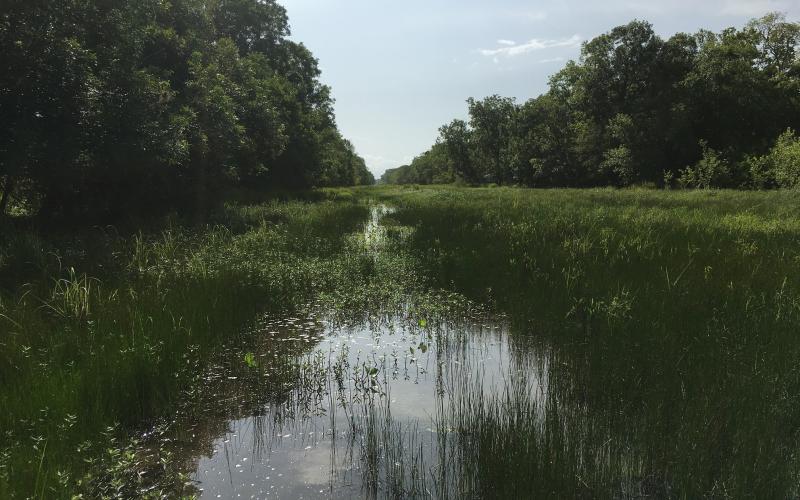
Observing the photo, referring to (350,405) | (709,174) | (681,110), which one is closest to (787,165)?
(709,174)

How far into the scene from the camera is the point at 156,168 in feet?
53.4

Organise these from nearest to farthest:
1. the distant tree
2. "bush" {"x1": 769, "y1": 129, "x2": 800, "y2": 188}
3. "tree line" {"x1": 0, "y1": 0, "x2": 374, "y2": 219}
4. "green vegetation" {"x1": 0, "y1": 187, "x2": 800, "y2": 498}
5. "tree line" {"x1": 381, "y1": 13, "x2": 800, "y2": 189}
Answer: "green vegetation" {"x1": 0, "y1": 187, "x2": 800, "y2": 498} < "tree line" {"x1": 0, "y1": 0, "x2": 374, "y2": 219} < "bush" {"x1": 769, "y1": 129, "x2": 800, "y2": 188} < "tree line" {"x1": 381, "y1": 13, "x2": 800, "y2": 189} < the distant tree

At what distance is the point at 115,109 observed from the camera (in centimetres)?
1209

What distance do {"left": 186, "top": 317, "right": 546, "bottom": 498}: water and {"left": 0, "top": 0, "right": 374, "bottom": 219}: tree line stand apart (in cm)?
883

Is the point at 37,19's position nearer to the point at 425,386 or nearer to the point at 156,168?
the point at 156,168

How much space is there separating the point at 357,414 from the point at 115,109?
12057 millimetres

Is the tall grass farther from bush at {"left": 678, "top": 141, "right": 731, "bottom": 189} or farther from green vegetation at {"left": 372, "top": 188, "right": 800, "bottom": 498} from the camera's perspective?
bush at {"left": 678, "top": 141, "right": 731, "bottom": 189}

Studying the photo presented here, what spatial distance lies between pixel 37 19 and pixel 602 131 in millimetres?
50431

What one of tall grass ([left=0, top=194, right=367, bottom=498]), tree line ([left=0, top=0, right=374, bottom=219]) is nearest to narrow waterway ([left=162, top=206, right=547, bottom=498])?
tall grass ([left=0, top=194, right=367, bottom=498])

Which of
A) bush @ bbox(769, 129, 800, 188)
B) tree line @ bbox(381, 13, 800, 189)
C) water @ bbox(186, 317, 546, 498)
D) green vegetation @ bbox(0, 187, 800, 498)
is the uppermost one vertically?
tree line @ bbox(381, 13, 800, 189)

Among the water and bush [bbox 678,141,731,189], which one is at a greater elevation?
bush [bbox 678,141,731,189]

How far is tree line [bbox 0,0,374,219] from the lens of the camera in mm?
10242

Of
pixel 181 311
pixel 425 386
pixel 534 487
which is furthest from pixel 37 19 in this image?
pixel 534 487

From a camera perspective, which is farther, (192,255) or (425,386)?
(192,255)
